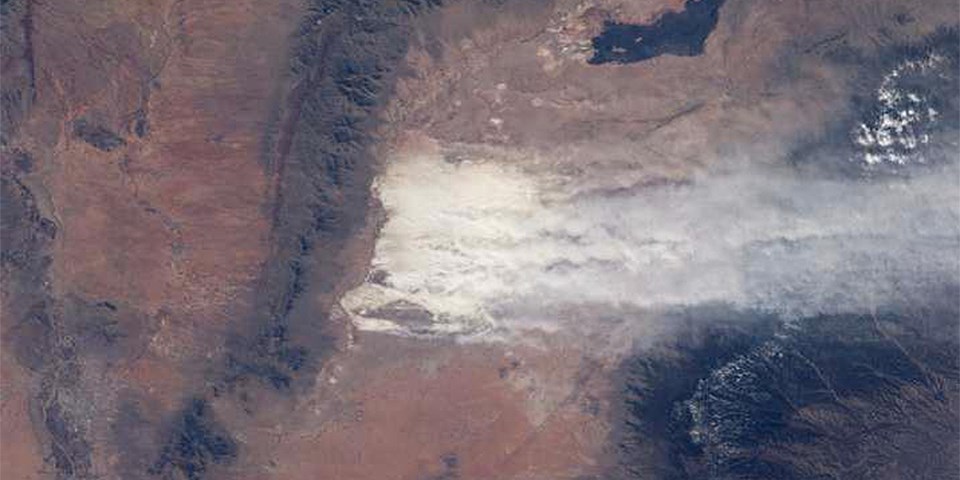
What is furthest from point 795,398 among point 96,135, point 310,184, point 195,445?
point 96,135

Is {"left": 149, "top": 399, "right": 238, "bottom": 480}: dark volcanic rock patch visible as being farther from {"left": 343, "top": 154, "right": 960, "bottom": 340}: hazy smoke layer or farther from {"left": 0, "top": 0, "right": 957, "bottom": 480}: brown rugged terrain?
{"left": 343, "top": 154, "right": 960, "bottom": 340}: hazy smoke layer

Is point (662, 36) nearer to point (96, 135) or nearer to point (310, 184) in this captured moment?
point (310, 184)

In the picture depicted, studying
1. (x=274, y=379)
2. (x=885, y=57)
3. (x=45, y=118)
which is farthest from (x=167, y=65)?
(x=885, y=57)

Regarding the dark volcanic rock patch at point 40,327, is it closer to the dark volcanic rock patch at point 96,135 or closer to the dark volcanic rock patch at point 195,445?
the dark volcanic rock patch at point 96,135

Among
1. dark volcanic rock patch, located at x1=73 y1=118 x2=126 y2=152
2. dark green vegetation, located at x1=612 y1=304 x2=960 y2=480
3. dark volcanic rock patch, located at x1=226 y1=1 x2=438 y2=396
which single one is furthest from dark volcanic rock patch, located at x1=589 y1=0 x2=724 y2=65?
dark volcanic rock patch, located at x1=73 y1=118 x2=126 y2=152

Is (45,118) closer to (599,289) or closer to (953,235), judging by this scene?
(599,289)
